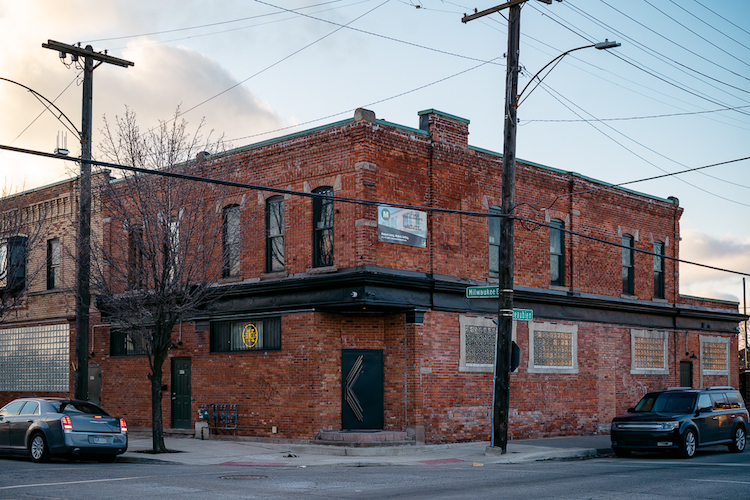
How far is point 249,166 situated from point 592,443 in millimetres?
12571

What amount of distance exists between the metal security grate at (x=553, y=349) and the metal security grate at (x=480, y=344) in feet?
7.36

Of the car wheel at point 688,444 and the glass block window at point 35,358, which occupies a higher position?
the glass block window at point 35,358

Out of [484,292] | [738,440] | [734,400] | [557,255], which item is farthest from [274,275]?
[738,440]

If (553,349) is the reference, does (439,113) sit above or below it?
above

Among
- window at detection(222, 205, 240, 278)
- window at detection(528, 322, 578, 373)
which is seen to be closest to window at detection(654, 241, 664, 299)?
window at detection(528, 322, 578, 373)

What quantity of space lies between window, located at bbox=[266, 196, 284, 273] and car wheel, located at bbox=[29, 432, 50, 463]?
7953 millimetres

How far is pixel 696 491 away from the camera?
41.1 ft

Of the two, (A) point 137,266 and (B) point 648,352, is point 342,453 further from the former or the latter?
(B) point 648,352

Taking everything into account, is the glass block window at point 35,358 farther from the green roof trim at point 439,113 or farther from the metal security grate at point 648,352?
the metal security grate at point 648,352

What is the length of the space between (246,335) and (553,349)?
9.69 metres

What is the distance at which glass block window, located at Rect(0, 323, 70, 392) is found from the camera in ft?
96.8

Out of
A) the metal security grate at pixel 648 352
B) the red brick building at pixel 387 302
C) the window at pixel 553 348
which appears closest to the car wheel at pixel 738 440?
the red brick building at pixel 387 302

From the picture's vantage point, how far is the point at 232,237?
2417 centimetres

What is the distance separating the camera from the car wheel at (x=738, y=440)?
20844 millimetres
